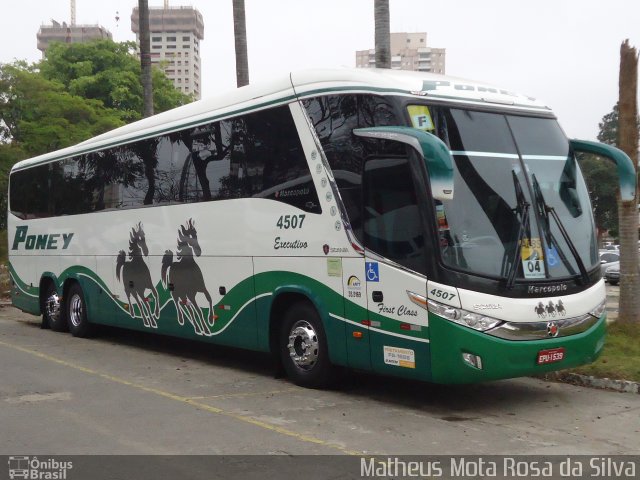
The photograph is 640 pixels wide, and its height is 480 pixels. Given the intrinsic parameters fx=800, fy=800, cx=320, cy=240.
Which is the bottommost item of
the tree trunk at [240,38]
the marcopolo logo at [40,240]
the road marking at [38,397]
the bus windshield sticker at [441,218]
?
the road marking at [38,397]

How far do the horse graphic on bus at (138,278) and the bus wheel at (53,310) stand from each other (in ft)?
10.4

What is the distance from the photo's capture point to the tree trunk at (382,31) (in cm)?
1505

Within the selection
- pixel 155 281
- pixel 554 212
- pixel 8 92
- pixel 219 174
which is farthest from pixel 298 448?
pixel 8 92

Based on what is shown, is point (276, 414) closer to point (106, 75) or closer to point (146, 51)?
point (146, 51)

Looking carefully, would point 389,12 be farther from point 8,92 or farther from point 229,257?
point 8,92

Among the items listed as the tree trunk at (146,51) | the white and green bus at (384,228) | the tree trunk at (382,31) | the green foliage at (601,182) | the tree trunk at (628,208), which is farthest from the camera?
the green foliage at (601,182)

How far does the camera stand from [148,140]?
42.6 feet

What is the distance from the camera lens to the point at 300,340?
383 inches

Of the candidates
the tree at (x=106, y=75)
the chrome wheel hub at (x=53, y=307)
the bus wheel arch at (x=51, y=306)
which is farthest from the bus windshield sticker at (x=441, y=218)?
the tree at (x=106, y=75)

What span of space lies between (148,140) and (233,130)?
2696mm

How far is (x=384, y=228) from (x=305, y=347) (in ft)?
6.66

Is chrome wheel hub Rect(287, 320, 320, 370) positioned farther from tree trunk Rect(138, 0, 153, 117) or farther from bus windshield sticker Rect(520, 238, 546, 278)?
tree trunk Rect(138, 0, 153, 117)

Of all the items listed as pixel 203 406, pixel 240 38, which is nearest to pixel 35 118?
pixel 240 38

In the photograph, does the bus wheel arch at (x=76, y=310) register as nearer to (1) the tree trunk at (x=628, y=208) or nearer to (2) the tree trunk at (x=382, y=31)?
(2) the tree trunk at (x=382, y=31)
